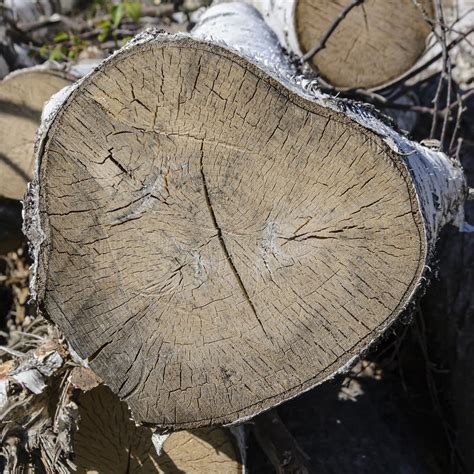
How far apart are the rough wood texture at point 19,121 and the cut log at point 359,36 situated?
862 millimetres

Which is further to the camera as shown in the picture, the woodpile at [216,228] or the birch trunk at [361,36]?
the birch trunk at [361,36]

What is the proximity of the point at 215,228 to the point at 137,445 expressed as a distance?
865 mm

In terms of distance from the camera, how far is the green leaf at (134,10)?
359cm

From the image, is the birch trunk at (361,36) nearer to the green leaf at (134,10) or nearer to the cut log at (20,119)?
the cut log at (20,119)

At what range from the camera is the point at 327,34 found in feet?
7.90

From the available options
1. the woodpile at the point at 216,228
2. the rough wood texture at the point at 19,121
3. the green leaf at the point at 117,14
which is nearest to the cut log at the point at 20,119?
the rough wood texture at the point at 19,121

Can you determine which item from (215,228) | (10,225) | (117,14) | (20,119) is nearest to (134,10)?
(117,14)

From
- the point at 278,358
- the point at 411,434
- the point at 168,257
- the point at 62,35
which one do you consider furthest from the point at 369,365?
the point at 62,35

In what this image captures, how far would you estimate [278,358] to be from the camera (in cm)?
167

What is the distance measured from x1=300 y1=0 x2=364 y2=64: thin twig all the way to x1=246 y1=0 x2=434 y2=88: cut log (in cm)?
5

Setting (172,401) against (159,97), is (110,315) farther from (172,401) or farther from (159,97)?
(159,97)

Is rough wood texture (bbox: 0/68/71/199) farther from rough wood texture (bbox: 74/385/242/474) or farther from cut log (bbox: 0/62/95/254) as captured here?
rough wood texture (bbox: 74/385/242/474)

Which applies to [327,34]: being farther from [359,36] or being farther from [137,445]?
[137,445]

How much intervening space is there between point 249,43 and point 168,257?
3.13ft
